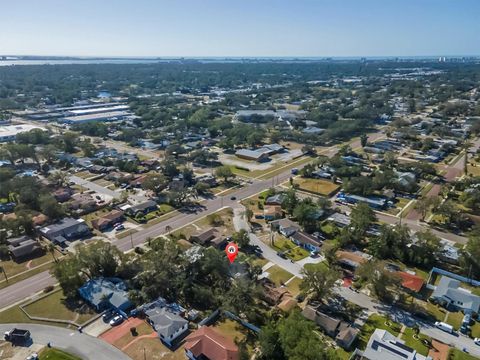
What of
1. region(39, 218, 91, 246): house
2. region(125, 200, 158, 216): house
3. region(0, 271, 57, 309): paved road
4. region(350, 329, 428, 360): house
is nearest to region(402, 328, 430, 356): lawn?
region(350, 329, 428, 360): house

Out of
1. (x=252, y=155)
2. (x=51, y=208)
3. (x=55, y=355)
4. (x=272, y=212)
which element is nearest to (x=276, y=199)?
(x=272, y=212)

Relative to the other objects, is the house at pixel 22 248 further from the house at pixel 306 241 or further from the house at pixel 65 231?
the house at pixel 306 241

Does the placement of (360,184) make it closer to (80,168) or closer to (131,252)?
(131,252)

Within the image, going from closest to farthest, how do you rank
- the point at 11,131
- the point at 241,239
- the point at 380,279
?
the point at 380,279 < the point at 241,239 < the point at 11,131

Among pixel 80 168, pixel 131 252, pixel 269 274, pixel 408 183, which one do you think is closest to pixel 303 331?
pixel 269 274

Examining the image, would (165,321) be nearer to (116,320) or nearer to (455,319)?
(116,320)

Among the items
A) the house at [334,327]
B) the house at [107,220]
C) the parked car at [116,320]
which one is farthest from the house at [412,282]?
the house at [107,220]
